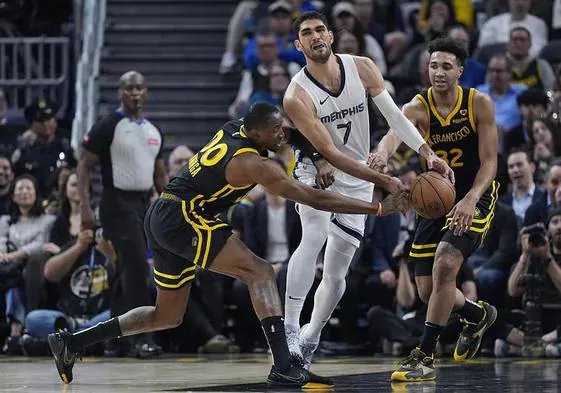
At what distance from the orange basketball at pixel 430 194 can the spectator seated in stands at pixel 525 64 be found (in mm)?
6259

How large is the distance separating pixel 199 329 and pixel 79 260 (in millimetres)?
1258

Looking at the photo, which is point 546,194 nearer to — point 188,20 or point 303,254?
point 303,254

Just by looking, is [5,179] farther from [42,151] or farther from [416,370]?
[416,370]

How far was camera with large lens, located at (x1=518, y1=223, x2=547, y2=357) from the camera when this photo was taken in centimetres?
1190

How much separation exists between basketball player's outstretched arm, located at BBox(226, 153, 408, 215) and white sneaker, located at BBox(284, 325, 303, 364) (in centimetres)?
99

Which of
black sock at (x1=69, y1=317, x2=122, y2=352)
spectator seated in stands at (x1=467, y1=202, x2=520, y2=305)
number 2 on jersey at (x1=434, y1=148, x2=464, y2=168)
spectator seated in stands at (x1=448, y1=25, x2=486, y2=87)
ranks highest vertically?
→ spectator seated in stands at (x1=448, y1=25, x2=486, y2=87)

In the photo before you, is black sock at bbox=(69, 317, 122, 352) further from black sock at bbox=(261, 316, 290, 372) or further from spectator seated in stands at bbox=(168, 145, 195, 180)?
spectator seated in stands at bbox=(168, 145, 195, 180)

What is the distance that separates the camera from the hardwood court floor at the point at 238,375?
28.1 feet

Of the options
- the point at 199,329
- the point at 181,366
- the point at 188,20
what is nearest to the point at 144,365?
the point at 181,366

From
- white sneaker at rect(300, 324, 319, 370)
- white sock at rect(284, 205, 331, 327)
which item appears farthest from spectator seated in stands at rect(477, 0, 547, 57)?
white sneaker at rect(300, 324, 319, 370)

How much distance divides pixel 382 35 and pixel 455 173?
23.1 feet

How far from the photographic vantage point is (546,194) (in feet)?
42.7

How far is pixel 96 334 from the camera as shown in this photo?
30.6 feet

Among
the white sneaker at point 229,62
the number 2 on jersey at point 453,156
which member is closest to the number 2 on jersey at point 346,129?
the number 2 on jersey at point 453,156
